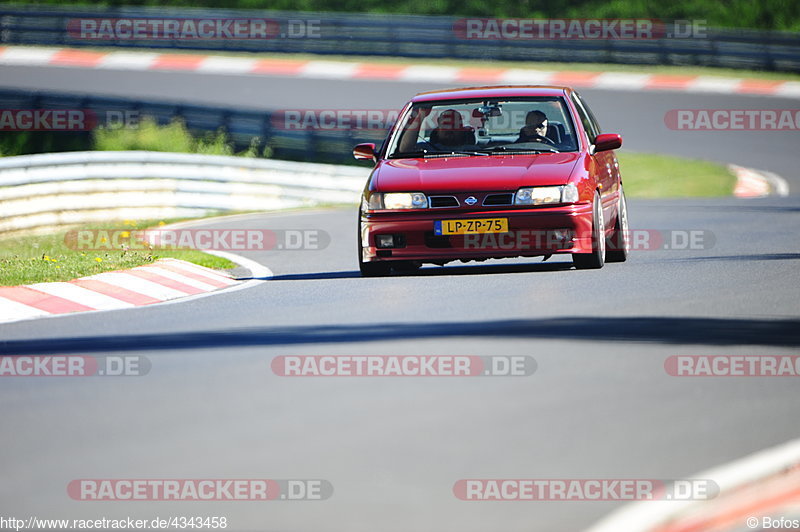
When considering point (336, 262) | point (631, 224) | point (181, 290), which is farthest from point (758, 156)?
point (181, 290)

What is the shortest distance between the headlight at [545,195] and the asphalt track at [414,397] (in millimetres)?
628

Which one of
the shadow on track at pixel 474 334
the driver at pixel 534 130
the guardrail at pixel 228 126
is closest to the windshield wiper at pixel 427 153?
the driver at pixel 534 130

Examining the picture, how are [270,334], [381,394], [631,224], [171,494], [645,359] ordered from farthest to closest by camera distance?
[631,224] < [270,334] < [645,359] < [381,394] < [171,494]

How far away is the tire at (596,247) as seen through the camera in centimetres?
1155

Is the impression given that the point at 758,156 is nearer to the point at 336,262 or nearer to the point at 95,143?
the point at 95,143

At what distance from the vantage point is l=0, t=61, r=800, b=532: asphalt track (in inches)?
210

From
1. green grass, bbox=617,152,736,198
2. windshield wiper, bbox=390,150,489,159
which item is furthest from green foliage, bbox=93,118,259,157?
windshield wiper, bbox=390,150,489,159

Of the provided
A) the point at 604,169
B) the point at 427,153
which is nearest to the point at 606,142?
the point at 604,169

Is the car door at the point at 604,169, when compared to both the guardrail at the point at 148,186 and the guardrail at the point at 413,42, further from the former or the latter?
the guardrail at the point at 413,42

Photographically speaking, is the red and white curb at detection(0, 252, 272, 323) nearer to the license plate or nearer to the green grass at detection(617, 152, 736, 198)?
the license plate

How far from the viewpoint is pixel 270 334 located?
29.2ft

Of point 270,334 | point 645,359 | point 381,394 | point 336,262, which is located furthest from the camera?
point 336,262

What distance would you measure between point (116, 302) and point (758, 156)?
17.8m

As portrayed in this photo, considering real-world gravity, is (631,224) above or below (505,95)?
below
